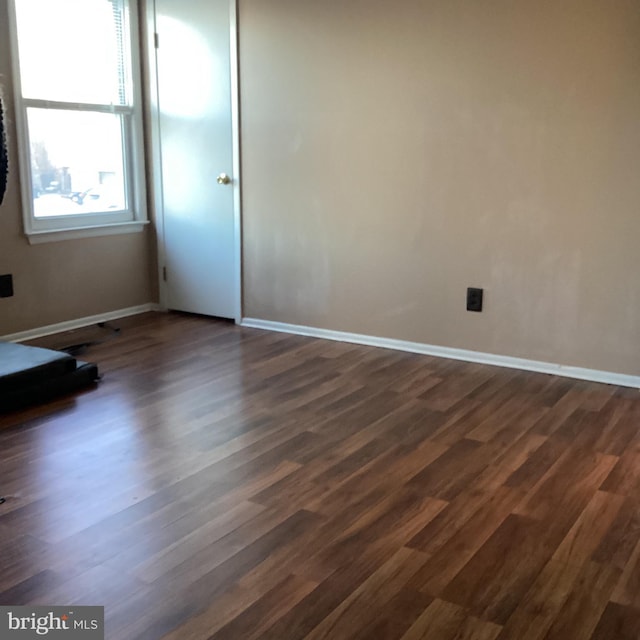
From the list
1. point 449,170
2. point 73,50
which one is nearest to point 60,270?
point 73,50

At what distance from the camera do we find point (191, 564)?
2.07 meters

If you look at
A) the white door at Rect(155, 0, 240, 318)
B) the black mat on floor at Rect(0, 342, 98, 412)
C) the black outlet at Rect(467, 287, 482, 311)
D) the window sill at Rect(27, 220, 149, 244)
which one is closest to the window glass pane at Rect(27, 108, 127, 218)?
the window sill at Rect(27, 220, 149, 244)

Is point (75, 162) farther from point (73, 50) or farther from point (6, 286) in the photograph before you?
point (6, 286)

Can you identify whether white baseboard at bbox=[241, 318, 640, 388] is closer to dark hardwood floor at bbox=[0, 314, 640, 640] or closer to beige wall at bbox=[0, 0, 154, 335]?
dark hardwood floor at bbox=[0, 314, 640, 640]

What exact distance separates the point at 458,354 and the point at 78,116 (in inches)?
105

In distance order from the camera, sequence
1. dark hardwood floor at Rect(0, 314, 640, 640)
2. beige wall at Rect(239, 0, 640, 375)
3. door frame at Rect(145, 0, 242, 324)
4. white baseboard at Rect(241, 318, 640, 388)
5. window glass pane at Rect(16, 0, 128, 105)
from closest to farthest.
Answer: dark hardwood floor at Rect(0, 314, 640, 640) < beige wall at Rect(239, 0, 640, 375) < white baseboard at Rect(241, 318, 640, 388) < window glass pane at Rect(16, 0, 128, 105) < door frame at Rect(145, 0, 242, 324)

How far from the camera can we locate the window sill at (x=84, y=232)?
14.4ft

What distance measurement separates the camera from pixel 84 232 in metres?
4.65

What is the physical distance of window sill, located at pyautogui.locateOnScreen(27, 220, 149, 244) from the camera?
4.38 metres

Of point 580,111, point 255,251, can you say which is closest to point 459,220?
point 580,111

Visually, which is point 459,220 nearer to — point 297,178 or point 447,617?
point 297,178

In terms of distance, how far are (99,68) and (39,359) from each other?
209cm

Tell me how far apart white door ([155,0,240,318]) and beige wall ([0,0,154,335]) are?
23 cm

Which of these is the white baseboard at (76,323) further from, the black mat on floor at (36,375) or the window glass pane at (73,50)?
the window glass pane at (73,50)
